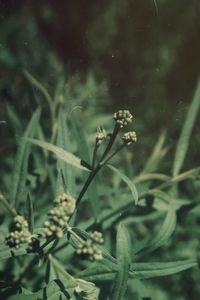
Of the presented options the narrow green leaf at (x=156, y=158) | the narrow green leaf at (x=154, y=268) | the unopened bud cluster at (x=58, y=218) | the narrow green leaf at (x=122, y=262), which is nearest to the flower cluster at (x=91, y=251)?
the unopened bud cluster at (x=58, y=218)

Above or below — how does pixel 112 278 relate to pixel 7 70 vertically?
below

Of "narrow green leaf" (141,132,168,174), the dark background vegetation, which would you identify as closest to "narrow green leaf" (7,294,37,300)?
"narrow green leaf" (141,132,168,174)

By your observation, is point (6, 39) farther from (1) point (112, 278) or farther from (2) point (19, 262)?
(1) point (112, 278)

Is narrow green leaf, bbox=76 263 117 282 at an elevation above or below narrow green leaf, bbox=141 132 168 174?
below

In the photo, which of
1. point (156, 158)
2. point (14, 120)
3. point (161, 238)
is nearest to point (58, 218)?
point (161, 238)

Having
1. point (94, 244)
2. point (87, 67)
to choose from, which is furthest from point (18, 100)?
point (94, 244)

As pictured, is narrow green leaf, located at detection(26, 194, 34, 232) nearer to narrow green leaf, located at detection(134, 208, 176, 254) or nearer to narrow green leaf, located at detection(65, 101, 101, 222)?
narrow green leaf, located at detection(65, 101, 101, 222)

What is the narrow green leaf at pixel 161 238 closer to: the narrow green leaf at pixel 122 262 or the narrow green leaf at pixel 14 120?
the narrow green leaf at pixel 122 262
